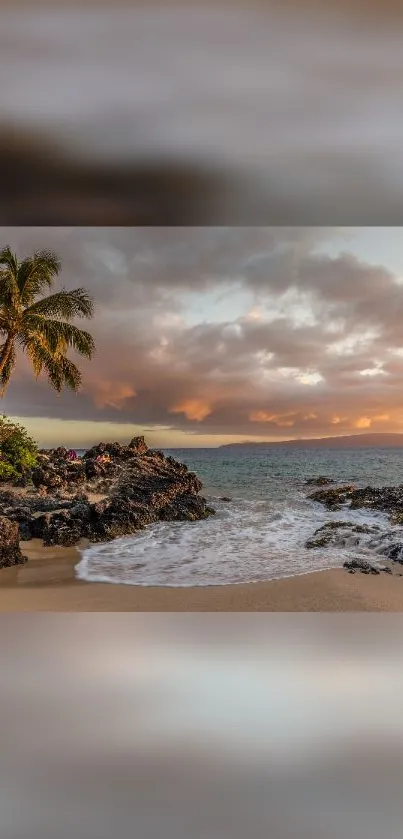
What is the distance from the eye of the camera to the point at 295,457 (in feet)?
42.8

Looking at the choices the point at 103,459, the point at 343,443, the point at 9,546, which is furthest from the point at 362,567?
the point at 343,443

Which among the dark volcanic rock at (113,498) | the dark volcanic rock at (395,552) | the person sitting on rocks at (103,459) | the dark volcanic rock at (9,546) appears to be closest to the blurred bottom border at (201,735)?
the dark volcanic rock at (9,546)

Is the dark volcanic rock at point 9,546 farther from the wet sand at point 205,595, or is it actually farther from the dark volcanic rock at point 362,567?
the dark volcanic rock at point 362,567

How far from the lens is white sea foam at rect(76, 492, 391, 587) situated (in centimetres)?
420

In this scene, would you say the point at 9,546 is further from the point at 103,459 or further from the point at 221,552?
the point at 103,459

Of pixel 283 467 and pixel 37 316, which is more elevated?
pixel 37 316

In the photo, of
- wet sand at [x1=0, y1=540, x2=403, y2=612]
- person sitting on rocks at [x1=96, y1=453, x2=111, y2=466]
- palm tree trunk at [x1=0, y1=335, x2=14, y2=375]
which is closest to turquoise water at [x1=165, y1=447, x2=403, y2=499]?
person sitting on rocks at [x1=96, y1=453, x2=111, y2=466]

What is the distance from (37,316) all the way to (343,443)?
8248mm

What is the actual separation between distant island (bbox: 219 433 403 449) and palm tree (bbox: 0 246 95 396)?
5349 millimetres

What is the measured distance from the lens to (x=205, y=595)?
143 inches

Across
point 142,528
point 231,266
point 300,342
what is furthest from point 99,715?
point 300,342
